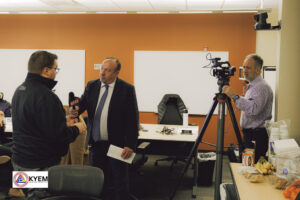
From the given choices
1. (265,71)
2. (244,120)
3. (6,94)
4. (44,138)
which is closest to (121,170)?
(44,138)

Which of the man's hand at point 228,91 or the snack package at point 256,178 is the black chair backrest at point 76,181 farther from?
the man's hand at point 228,91

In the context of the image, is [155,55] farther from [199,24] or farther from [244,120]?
[244,120]

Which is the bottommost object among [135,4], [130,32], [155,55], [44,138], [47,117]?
[44,138]

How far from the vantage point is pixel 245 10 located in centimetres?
496

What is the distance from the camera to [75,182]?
1.66 m

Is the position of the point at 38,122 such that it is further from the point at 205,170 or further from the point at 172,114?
the point at 172,114

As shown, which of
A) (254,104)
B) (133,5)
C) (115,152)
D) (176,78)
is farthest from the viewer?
(176,78)

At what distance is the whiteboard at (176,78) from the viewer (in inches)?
220

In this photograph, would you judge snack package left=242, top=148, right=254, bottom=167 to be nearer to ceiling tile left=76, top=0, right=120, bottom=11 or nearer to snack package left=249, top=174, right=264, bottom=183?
snack package left=249, top=174, right=264, bottom=183

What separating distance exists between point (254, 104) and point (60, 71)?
4410 millimetres

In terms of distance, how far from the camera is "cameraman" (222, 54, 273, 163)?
261cm

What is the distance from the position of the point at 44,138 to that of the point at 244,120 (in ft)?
6.05

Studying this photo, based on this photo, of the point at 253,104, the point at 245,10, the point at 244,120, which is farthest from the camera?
the point at 245,10

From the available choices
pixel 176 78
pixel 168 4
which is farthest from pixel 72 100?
pixel 176 78
